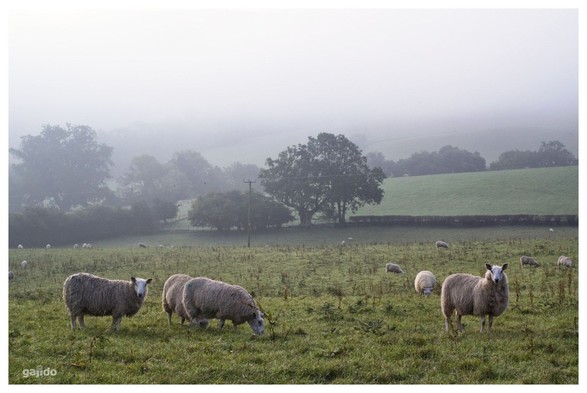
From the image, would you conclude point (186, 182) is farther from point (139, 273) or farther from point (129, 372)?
point (129, 372)

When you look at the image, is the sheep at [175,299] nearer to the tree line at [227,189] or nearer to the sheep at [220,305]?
the sheep at [220,305]

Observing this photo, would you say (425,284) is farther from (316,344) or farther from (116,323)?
(116,323)

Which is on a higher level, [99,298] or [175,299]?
[99,298]

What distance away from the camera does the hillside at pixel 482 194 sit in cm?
4581

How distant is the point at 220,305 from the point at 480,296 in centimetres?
673

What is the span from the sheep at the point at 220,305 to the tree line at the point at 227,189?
130 ft

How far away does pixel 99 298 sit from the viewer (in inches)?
519

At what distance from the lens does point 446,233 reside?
52688 mm

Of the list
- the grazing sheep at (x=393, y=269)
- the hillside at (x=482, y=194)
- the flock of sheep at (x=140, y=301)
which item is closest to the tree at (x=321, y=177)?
the hillside at (x=482, y=194)

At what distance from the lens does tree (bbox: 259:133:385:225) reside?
6159 cm

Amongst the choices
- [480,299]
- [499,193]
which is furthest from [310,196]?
[480,299]

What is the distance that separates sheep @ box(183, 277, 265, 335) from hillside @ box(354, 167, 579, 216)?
33.4 metres

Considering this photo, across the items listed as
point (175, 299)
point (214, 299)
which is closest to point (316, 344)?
point (214, 299)
